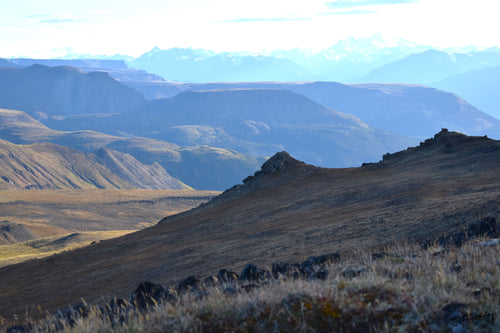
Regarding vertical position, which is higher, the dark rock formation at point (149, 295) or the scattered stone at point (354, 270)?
the scattered stone at point (354, 270)

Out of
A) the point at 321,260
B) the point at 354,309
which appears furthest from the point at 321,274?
the point at 354,309

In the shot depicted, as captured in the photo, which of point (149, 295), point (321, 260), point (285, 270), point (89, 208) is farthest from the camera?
point (89, 208)

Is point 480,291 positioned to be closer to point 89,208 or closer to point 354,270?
point 354,270

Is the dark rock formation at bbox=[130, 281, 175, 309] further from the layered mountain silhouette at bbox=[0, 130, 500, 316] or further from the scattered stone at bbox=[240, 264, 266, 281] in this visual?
the layered mountain silhouette at bbox=[0, 130, 500, 316]

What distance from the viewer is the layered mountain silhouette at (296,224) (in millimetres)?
17016

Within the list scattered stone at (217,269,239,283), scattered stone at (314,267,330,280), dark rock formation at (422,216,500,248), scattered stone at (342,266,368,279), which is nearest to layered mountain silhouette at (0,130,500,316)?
dark rock formation at (422,216,500,248)

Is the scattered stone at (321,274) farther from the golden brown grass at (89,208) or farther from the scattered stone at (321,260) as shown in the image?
the golden brown grass at (89,208)

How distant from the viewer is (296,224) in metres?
22.8

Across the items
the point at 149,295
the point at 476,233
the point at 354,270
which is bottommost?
the point at 149,295

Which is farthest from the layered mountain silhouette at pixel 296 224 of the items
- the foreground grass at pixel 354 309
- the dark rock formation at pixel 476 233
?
the foreground grass at pixel 354 309

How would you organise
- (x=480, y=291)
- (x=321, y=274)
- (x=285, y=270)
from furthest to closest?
(x=285, y=270), (x=321, y=274), (x=480, y=291)

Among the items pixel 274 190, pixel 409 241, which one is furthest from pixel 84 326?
pixel 274 190

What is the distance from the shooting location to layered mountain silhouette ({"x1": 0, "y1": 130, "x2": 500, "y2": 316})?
17.0 meters

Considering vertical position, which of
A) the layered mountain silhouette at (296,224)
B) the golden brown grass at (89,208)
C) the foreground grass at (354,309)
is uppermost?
the foreground grass at (354,309)
